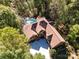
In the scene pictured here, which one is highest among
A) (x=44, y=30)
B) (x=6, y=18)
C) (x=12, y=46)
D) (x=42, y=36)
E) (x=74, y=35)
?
(x=6, y=18)

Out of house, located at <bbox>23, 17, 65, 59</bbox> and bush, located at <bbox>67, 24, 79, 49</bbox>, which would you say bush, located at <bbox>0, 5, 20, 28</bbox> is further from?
bush, located at <bbox>67, 24, 79, 49</bbox>

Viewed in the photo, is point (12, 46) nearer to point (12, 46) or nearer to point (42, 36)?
point (12, 46)

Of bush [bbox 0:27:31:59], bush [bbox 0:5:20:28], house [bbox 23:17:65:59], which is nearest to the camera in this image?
bush [bbox 0:27:31:59]

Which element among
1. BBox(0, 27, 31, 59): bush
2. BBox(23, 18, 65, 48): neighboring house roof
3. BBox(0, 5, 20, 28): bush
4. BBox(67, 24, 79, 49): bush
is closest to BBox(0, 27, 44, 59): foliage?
BBox(0, 27, 31, 59): bush

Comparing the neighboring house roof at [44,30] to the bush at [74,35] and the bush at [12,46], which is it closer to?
the bush at [74,35]

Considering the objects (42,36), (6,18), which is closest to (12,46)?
(6,18)

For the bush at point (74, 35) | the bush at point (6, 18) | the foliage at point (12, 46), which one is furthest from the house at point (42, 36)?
the foliage at point (12, 46)

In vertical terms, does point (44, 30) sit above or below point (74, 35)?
above

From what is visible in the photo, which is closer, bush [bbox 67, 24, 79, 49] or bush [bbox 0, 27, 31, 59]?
bush [bbox 0, 27, 31, 59]
